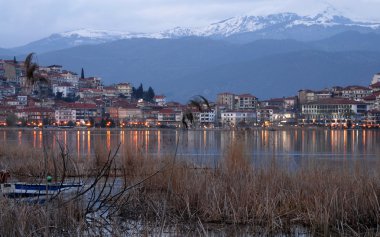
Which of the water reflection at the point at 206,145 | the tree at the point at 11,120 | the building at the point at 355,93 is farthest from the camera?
the building at the point at 355,93

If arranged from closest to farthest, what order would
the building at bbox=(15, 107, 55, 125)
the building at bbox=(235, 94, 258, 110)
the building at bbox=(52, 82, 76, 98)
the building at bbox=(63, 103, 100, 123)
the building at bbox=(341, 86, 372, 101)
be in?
the building at bbox=(15, 107, 55, 125) → the building at bbox=(63, 103, 100, 123) → the building at bbox=(52, 82, 76, 98) → the building at bbox=(235, 94, 258, 110) → the building at bbox=(341, 86, 372, 101)

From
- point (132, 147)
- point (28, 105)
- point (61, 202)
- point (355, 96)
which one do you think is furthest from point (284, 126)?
point (61, 202)

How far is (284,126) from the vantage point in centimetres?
11288

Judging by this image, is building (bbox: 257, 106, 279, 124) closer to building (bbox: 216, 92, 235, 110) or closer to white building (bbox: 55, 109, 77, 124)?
building (bbox: 216, 92, 235, 110)

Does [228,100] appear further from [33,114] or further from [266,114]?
[33,114]

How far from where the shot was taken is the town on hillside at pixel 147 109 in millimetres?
106562

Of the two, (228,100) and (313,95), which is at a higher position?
(313,95)

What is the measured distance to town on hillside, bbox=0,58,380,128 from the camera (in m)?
107

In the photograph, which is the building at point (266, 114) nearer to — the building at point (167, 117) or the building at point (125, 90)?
the building at point (167, 117)

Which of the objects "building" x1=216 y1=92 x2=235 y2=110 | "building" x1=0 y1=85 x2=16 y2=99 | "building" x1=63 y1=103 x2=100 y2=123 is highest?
"building" x1=0 y1=85 x2=16 y2=99

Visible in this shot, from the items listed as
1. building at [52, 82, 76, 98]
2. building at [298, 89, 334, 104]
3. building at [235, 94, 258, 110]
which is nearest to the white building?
building at [52, 82, 76, 98]

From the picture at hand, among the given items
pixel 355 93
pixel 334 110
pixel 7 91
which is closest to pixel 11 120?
pixel 7 91

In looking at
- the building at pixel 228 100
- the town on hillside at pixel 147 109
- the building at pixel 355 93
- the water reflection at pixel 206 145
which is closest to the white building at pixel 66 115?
the town on hillside at pixel 147 109

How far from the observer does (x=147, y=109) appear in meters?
121
